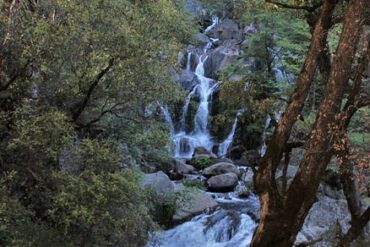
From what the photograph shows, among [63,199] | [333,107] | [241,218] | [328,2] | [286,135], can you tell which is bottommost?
[241,218]

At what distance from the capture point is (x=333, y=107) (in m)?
4.51

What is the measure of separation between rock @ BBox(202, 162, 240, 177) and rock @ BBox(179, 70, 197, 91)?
7.18 metres

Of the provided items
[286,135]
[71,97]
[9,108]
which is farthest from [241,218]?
[286,135]

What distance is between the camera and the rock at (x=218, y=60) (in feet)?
91.1

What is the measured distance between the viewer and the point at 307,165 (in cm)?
450

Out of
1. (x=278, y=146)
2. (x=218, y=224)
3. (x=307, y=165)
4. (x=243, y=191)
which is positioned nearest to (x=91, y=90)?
(x=278, y=146)

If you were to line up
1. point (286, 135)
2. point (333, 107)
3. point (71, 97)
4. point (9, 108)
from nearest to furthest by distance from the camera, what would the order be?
point (333, 107) → point (286, 135) → point (9, 108) → point (71, 97)

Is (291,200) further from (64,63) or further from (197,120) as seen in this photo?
(197,120)

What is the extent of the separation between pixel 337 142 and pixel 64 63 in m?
5.87

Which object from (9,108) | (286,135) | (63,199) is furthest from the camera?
(9,108)

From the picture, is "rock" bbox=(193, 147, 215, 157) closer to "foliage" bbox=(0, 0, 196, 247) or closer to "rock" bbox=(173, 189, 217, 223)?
"rock" bbox=(173, 189, 217, 223)

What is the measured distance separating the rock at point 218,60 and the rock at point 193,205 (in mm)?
13111

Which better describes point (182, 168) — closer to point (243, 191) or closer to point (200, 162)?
point (200, 162)

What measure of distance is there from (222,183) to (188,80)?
32.5ft
